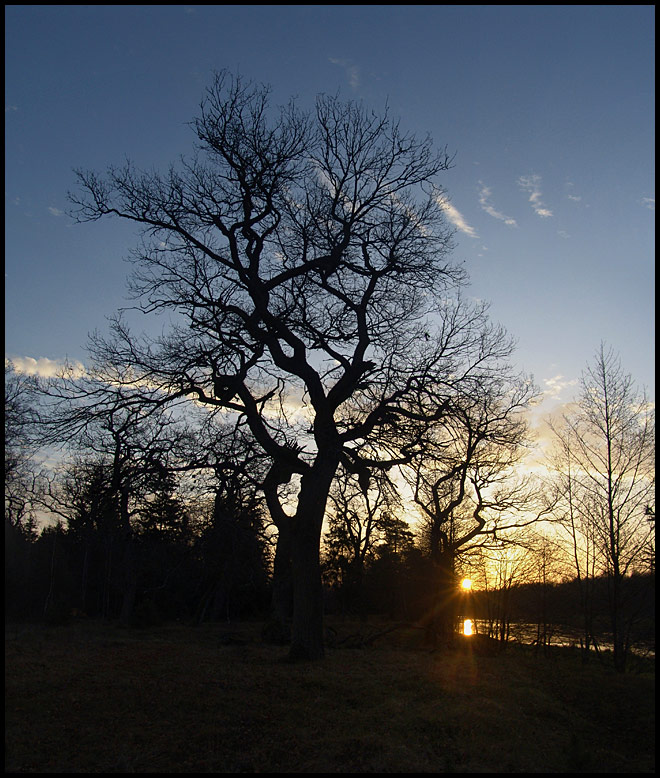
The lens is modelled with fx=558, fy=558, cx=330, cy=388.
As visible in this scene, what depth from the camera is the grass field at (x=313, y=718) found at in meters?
6.82

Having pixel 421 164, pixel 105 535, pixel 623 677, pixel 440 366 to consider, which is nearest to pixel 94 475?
pixel 105 535

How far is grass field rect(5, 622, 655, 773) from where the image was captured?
6.82 metres

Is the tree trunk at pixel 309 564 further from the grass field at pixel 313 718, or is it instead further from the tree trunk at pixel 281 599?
the tree trunk at pixel 281 599

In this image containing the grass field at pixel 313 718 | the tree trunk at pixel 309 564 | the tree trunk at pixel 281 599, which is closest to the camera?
the grass field at pixel 313 718

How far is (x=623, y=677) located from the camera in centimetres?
1315

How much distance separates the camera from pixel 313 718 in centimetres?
843

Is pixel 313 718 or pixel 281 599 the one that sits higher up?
pixel 313 718

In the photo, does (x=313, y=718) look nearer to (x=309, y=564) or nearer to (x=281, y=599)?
(x=309, y=564)

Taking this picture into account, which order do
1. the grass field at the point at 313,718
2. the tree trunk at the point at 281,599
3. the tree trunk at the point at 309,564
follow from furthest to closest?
the tree trunk at the point at 281,599 → the tree trunk at the point at 309,564 → the grass field at the point at 313,718

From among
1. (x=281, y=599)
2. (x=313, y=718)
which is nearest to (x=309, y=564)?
(x=313, y=718)

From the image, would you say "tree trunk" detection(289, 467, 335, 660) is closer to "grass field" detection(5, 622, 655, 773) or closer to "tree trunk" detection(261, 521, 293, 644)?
"grass field" detection(5, 622, 655, 773)

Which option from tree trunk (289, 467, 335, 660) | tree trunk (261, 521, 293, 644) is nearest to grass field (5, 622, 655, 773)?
tree trunk (289, 467, 335, 660)

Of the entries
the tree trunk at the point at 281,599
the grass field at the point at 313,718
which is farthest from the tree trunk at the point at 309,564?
the tree trunk at the point at 281,599

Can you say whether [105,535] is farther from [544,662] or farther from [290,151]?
[544,662]
